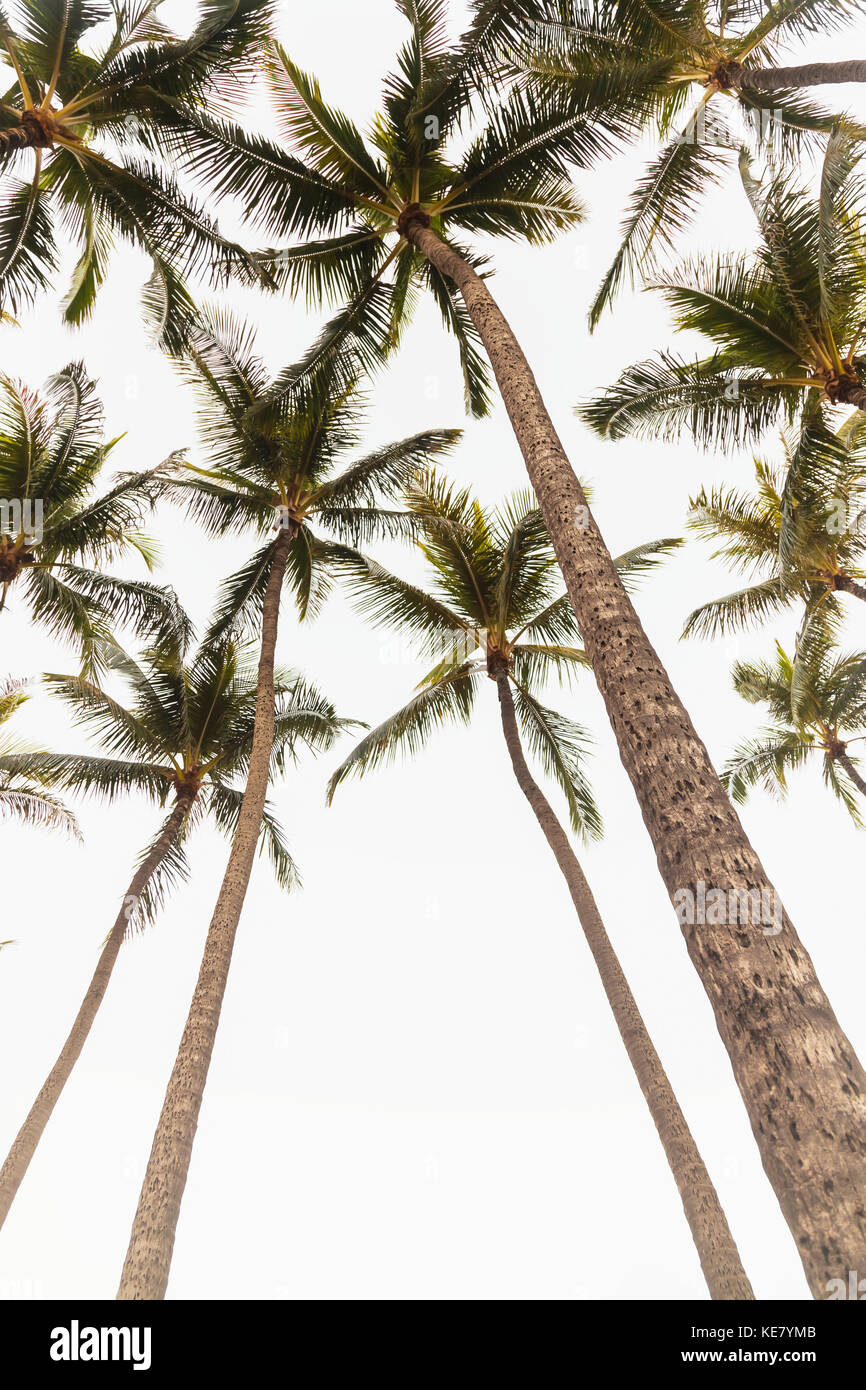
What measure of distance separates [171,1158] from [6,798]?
30.0 ft

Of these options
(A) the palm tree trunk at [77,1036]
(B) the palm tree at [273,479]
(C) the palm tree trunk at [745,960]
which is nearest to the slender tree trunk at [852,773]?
(B) the palm tree at [273,479]

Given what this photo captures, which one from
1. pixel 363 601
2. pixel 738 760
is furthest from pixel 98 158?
pixel 738 760

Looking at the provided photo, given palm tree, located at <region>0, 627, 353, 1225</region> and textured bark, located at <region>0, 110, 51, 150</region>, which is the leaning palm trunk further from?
textured bark, located at <region>0, 110, 51, 150</region>

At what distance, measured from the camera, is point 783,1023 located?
277cm

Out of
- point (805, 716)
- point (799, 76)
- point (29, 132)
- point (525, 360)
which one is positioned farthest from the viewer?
point (805, 716)

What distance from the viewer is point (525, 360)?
649 centimetres

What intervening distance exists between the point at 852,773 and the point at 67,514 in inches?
613

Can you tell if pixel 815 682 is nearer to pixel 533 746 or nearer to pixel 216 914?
pixel 533 746

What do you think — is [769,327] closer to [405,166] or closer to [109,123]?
[405,166]

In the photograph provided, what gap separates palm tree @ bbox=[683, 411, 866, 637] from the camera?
10.0 meters

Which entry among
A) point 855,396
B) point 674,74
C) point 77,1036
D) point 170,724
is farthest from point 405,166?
point 77,1036

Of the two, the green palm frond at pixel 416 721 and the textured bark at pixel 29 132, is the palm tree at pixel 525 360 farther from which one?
the green palm frond at pixel 416 721

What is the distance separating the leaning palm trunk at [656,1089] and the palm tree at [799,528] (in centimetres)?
452

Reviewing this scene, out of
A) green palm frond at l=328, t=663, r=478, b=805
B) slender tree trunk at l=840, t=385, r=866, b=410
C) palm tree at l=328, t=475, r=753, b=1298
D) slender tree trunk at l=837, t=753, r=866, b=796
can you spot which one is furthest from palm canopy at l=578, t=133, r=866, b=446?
slender tree trunk at l=837, t=753, r=866, b=796
